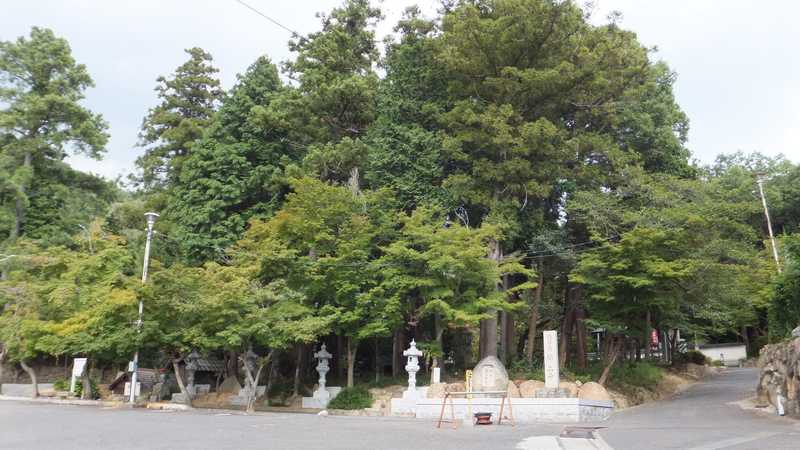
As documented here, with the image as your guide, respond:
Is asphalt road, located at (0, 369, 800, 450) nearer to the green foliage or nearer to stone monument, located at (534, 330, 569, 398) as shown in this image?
stone monument, located at (534, 330, 569, 398)

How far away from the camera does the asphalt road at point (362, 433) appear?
11008 millimetres

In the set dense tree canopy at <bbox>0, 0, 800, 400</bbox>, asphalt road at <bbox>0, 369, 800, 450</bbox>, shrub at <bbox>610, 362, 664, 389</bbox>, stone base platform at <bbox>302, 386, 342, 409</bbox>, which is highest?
dense tree canopy at <bbox>0, 0, 800, 400</bbox>

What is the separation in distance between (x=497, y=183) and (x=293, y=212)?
29.8 ft

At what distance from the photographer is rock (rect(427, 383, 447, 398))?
2055cm

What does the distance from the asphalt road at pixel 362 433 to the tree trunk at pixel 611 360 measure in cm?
541

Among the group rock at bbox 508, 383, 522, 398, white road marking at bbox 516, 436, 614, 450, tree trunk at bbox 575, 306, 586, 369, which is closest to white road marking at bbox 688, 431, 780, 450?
white road marking at bbox 516, 436, 614, 450

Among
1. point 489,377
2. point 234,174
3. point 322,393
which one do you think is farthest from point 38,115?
point 489,377

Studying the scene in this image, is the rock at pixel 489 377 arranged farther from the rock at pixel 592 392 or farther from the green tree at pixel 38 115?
the green tree at pixel 38 115

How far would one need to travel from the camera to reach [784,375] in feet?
A: 51.9

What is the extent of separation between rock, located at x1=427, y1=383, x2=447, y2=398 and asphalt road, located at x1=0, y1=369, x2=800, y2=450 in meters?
Answer: 3.48

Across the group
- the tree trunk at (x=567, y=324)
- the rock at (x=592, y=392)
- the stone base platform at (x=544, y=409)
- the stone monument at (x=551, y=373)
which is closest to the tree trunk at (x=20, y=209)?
the stone base platform at (x=544, y=409)

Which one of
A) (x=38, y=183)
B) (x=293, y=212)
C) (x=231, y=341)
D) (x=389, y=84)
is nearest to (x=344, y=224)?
(x=293, y=212)

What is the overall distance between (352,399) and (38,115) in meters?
27.6

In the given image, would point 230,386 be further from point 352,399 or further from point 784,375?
point 784,375
